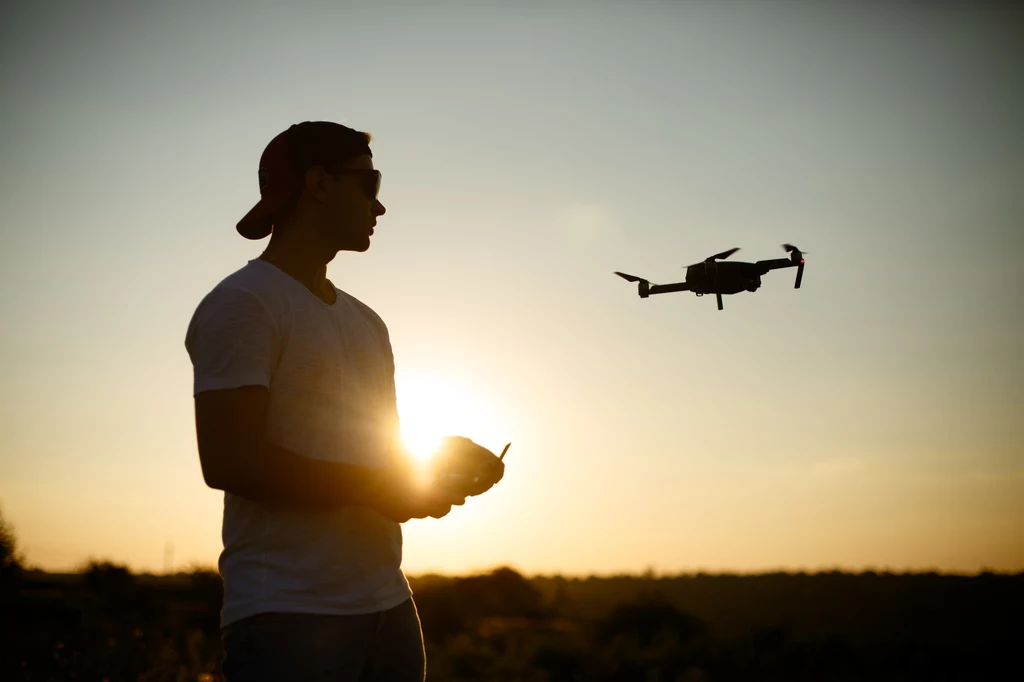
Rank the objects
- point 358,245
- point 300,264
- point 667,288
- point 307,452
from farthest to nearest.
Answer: point 667,288
point 358,245
point 300,264
point 307,452

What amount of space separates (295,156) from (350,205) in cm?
28

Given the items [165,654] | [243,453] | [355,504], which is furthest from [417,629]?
[165,654]

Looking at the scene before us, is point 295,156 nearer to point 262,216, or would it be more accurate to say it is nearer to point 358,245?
point 262,216

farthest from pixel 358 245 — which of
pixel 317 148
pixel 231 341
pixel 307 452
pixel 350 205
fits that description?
pixel 307 452

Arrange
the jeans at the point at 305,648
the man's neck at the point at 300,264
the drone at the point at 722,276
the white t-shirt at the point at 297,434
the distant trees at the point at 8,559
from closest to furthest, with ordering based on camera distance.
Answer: the jeans at the point at 305,648 → the white t-shirt at the point at 297,434 → the man's neck at the point at 300,264 → the drone at the point at 722,276 → the distant trees at the point at 8,559

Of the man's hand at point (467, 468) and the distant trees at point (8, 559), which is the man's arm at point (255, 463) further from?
the distant trees at point (8, 559)

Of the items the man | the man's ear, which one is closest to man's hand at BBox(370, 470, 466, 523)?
the man

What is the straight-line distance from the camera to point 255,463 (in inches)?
119

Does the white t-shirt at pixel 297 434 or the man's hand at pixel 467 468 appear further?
the man's hand at pixel 467 468

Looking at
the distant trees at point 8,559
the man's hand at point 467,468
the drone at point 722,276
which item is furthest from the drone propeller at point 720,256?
the distant trees at point 8,559

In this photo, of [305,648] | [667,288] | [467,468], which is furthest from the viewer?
[667,288]

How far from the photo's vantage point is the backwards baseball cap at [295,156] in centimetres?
367

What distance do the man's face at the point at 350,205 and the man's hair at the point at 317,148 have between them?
1.5 inches

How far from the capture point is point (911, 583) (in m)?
72.3
